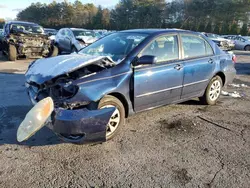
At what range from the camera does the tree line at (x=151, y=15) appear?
134 feet

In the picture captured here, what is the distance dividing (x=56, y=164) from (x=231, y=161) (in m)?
2.22

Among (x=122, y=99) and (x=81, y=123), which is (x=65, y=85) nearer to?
(x=81, y=123)

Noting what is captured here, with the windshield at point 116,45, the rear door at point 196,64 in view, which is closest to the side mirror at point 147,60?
the windshield at point 116,45

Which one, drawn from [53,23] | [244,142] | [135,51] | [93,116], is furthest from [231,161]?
[53,23]

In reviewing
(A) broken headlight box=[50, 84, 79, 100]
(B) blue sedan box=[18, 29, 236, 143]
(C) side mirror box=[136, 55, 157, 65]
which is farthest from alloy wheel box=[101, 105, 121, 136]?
(C) side mirror box=[136, 55, 157, 65]

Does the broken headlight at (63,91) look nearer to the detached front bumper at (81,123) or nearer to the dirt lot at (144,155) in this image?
the detached front bumper at (81,123)

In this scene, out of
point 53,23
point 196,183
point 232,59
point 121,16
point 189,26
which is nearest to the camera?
point 196,183

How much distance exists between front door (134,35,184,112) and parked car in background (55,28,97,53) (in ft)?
27.1

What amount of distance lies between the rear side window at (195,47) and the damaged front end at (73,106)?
65.5 inches

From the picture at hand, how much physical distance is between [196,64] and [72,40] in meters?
9.38

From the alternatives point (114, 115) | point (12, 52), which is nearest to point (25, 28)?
point (12, 52)

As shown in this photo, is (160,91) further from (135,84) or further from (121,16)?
(121,16)

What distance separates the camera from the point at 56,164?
3195 millimetres

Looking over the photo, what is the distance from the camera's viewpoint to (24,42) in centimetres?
1195
